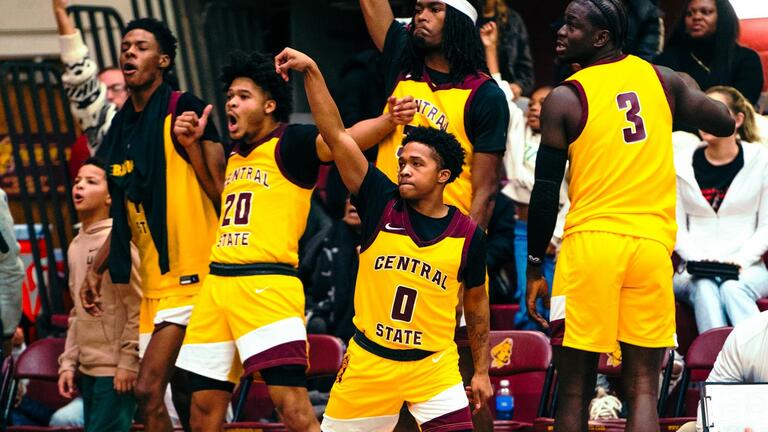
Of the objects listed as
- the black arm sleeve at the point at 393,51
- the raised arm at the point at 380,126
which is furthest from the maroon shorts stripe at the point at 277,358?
the black arm sleeve at the point at 393,51

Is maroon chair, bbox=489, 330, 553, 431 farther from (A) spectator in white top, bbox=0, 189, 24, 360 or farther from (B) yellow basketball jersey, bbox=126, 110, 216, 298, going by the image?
(A) spectator in white top, bbox=0, 189, 24, 360

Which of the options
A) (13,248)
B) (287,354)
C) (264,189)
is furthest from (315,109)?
(13,248)

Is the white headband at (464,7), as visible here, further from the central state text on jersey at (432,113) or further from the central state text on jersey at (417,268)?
the central state text on jersey at (417,268)

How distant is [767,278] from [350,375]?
129 inches

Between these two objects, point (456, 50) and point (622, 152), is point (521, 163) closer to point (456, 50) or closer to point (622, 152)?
point (456, 50)

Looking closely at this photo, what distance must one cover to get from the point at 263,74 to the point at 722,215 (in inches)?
124

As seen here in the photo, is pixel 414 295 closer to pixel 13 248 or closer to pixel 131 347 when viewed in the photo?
pixel 131 347

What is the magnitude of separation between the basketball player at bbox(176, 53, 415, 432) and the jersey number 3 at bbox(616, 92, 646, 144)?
1056 millimetres

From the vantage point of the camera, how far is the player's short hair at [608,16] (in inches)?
253

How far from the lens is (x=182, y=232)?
294 inches

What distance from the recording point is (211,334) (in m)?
6.95

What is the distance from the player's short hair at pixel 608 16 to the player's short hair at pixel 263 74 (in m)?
1.61

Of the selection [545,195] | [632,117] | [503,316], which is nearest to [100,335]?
[503,316]

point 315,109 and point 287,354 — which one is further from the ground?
point 315,109
